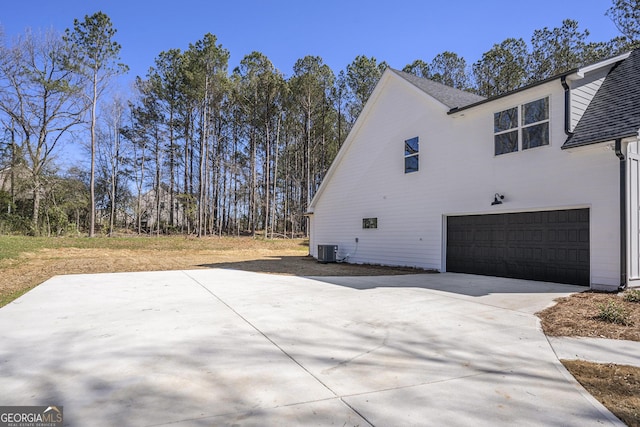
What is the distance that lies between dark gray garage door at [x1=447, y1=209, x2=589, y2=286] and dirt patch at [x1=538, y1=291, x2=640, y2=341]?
1816 millimetres

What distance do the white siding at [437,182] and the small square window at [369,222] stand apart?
0.21m

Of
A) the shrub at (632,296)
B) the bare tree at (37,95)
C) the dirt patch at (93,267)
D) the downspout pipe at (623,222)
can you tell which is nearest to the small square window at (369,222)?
the dirt patch at (93,267)

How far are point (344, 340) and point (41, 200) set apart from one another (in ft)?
79.8

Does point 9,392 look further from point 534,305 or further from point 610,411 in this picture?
point 534,305

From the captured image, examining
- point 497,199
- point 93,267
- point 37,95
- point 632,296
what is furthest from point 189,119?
point 632,296

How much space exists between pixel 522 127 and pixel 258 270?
8.64m

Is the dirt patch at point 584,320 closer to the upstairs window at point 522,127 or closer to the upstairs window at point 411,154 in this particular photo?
the upstairs window at point 522,127

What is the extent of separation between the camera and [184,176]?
29906mm

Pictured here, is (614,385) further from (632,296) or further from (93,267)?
(93,267)

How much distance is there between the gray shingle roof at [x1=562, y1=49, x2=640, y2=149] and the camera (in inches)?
276

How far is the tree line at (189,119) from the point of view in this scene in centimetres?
2050

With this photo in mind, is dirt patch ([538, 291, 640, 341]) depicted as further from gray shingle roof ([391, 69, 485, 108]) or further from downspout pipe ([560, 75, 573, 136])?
gray shingle roof ([391, 69, 485, 108])

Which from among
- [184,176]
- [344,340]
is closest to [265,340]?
[344,340]

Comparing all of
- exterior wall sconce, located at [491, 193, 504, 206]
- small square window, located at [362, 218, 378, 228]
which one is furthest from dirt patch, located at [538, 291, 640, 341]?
small square window, located at [362, 218, 378, 228]
